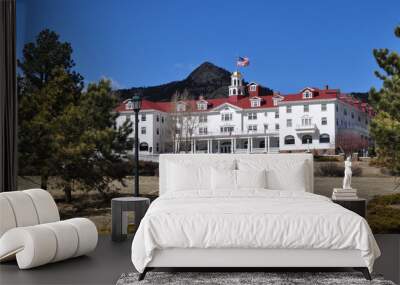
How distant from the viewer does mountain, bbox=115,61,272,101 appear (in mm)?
7191

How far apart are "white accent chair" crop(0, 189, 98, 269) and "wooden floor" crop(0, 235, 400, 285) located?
0.08m

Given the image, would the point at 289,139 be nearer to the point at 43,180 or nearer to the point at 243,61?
the point at 243,61

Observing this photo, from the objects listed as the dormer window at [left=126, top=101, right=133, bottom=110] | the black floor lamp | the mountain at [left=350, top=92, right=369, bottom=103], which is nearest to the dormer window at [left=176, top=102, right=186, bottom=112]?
the black floor lamp

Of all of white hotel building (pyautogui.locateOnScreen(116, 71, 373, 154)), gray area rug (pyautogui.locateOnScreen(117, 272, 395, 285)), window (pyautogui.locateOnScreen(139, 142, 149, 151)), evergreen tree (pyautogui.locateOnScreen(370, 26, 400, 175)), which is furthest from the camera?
window (pyautogui.locateOnScreen(139, 142, 149, 151))

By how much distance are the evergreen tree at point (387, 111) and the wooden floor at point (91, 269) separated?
1.67 metres

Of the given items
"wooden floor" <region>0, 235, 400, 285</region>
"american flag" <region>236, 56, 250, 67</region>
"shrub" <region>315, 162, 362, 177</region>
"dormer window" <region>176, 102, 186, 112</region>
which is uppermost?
"american flag" <region>236, 56, 250, 67</region>

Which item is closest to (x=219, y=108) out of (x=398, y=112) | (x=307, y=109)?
(x=307, y=109)

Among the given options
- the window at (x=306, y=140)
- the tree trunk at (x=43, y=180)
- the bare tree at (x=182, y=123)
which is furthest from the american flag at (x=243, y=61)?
the tree trunk at (x=43, y=180)

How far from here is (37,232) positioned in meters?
4.48

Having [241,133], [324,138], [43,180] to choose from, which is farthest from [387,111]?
[43,180]

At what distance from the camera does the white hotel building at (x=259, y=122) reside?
6.98 m

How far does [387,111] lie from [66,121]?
4435 millimetres

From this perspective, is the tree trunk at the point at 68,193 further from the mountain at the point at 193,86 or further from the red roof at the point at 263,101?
the mountain at the point at 193,86

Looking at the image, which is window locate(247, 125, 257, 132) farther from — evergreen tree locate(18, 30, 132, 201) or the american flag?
evergreen tree locate(18, 30, 132, 201)
